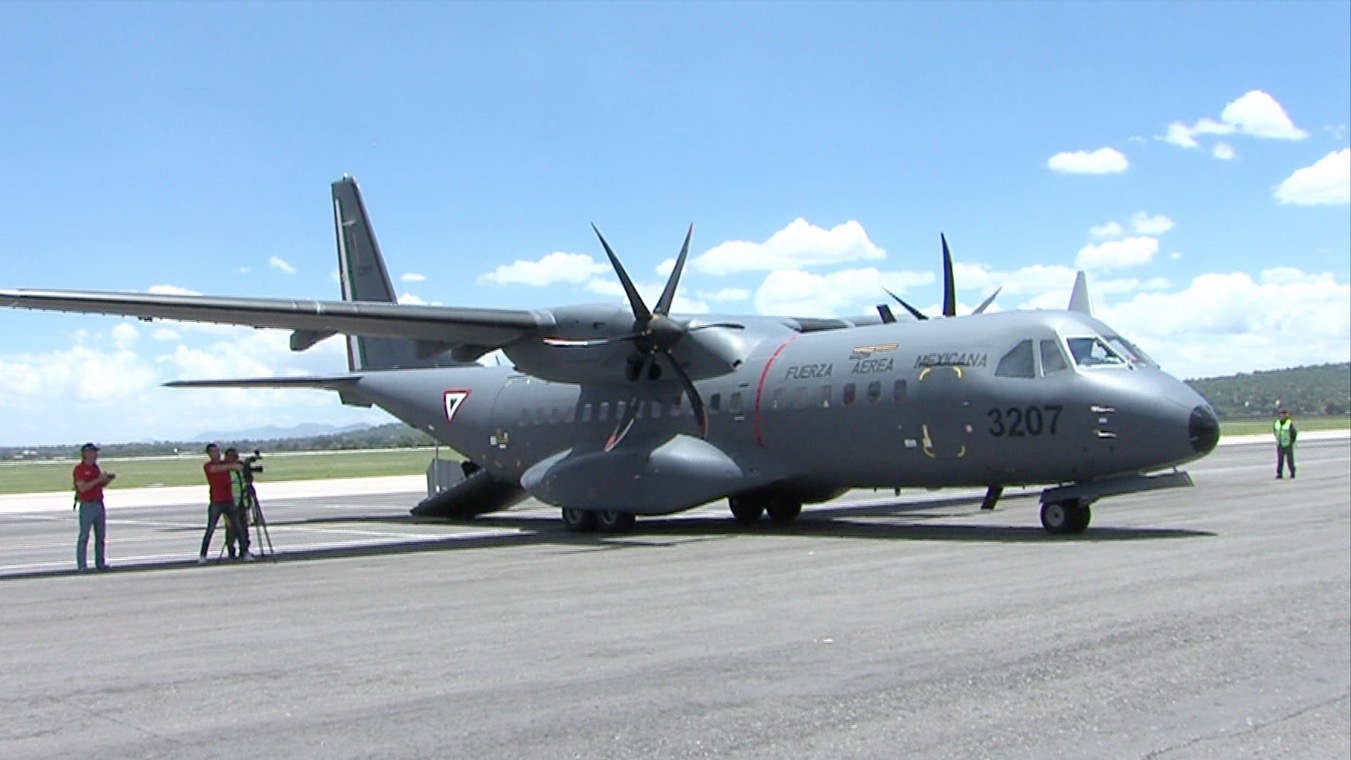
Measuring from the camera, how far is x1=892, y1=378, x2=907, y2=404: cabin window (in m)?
18.5

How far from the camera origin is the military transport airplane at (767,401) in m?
16.9

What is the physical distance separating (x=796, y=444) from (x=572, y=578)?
22.1 ft

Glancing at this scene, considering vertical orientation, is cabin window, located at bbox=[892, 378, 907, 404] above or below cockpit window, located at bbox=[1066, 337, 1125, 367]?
below

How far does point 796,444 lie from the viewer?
19.9 meters

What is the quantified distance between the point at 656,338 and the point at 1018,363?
601cm

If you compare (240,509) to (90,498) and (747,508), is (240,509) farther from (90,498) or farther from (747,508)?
(747,508)

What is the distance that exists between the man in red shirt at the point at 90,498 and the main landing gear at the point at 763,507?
963 cm

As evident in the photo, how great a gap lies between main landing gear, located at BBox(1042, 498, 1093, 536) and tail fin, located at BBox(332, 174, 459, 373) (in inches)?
554

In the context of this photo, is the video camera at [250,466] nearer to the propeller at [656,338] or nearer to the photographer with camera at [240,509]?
the photographer with camera at [240,509]

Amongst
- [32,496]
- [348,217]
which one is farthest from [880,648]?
[32,496]

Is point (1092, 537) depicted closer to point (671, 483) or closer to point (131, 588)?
point (671, 483)

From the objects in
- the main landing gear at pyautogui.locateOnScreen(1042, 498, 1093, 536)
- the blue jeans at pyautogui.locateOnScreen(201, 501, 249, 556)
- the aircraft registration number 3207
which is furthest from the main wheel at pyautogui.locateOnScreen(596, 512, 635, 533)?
the main landing gear at pyautogui.locateOnScreen(1042, 498, 1093, 536)

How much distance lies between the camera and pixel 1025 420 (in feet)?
56.4

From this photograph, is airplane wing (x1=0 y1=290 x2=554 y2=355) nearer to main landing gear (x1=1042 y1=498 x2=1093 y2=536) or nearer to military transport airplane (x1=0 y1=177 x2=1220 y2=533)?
military transport airplane (x1=0 y1=177 x2=1220 y2=533)
